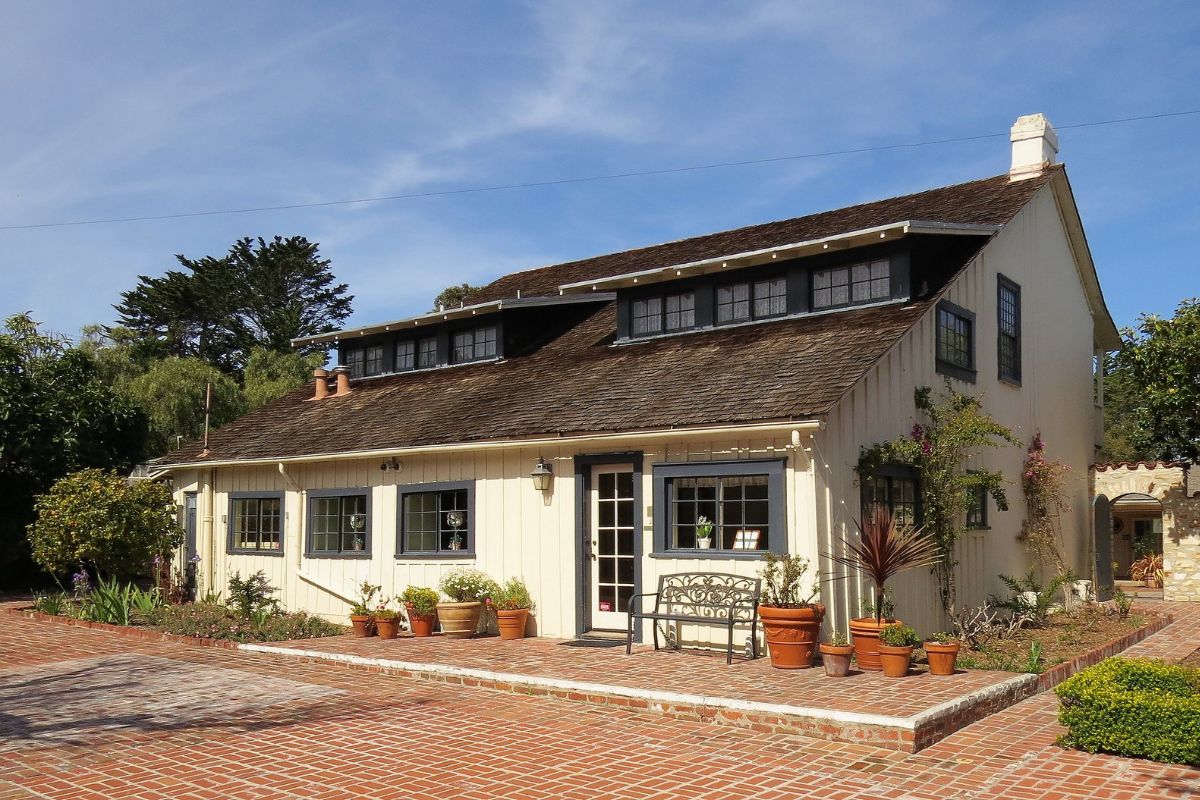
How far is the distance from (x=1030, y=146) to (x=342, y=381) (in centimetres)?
1312

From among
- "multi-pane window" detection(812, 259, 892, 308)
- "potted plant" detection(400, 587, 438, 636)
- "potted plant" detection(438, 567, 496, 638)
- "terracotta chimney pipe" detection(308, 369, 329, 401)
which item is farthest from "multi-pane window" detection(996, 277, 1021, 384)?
"terracotta chimney pipe" detection(308, 369, 329, 401)

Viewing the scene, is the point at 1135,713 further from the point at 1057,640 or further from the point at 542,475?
the point at 542,475

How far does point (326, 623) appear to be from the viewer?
49.8ft

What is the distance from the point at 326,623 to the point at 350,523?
166 cm

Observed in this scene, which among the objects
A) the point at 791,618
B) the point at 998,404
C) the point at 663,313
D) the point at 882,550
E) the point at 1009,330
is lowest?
the point at 791,618

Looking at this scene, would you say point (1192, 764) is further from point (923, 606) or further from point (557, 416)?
point (557, 416)

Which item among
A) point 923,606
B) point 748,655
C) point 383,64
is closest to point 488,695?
point 748,655

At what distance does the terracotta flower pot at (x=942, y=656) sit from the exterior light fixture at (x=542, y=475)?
521cm

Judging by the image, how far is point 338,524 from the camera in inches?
643

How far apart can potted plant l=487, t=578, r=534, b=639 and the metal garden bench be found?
66.3 inches

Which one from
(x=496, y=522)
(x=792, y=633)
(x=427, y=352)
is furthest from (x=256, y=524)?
(x=792, y=633)

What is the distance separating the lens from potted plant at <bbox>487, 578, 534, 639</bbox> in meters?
13.2

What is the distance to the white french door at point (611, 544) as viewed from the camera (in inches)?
502

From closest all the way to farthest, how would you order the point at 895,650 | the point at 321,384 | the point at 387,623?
the point at 895,650, the point at 387,623, the point at 321,384
